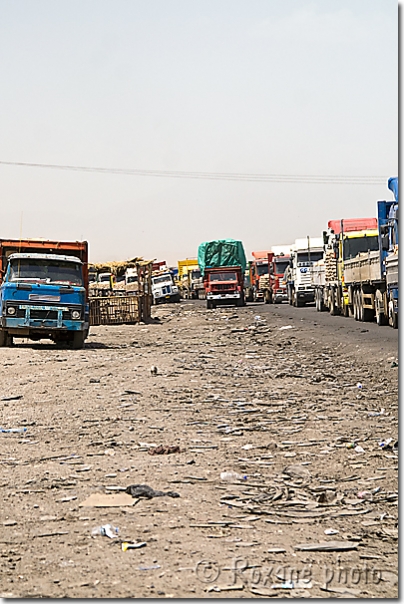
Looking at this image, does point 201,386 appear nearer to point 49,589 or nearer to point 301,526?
point 301,526

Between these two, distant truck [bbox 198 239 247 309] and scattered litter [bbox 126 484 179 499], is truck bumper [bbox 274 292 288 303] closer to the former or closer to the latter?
distant truck [bbox 198 239 247 309]

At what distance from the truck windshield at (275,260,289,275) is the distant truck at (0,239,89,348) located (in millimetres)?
31041

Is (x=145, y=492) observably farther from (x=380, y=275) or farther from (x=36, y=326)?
(x=380, y=275)

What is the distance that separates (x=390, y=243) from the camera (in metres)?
23.8

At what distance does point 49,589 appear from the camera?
5.04 meters

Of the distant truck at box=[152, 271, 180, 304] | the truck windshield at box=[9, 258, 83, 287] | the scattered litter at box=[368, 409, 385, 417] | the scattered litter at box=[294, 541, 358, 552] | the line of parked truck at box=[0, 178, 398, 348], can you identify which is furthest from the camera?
the distant truck at box=[152, 271, 180, 304]

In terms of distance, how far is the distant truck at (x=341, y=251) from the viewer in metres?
33.1

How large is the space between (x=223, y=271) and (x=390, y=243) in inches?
1023

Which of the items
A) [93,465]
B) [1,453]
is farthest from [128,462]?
[1,453]

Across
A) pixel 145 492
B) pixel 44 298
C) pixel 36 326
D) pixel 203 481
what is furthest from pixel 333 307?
pixel 145 492

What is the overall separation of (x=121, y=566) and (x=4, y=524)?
1.36m

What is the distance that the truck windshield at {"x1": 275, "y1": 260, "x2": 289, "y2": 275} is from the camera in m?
52.6

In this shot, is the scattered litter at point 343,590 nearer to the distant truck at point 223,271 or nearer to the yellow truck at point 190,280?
the distant truck at point 223,271

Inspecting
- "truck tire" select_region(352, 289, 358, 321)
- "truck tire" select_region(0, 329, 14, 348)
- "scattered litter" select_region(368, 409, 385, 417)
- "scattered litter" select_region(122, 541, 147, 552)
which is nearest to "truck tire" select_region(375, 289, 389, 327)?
"truck tire" select_region(352, 289, 358, 321)
